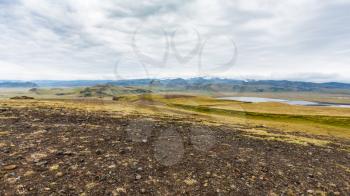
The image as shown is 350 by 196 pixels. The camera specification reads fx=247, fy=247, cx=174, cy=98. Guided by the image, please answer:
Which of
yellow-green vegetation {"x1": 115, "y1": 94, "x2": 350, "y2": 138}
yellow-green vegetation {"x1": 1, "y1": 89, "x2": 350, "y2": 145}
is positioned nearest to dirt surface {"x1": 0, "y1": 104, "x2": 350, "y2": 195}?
yellow-green vegetation {"x1": 1, "y1": 89, "x2": 350, "y2": 145}

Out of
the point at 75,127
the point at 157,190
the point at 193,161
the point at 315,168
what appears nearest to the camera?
the point at 157,190

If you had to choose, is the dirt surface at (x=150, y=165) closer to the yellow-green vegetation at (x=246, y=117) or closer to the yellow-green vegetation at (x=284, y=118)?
the yellow-green vegetation at (x=246, y=117)

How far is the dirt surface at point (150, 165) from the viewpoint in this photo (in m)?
12.3

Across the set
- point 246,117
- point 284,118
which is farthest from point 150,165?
point 284,118

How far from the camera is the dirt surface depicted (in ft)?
40.4

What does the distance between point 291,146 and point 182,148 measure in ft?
39.8

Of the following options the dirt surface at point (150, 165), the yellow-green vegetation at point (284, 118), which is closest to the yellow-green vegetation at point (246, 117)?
the yellow-green vegetation at point (284, 118)

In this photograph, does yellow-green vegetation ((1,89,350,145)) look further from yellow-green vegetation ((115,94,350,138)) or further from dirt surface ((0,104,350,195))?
dirt surface ((0,104,350,195))

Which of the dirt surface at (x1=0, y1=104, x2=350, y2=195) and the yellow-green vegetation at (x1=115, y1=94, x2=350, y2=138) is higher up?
the dirt surface at (x1=0, y1=104, x2=350, y2=195)

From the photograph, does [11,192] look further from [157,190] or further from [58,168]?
[157,190]

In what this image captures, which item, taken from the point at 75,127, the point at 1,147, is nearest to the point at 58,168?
the point at 1,147

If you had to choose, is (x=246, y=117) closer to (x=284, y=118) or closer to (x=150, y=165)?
(x=284, y=118)

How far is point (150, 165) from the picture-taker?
50.2 ft

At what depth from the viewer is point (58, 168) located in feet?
44.5
